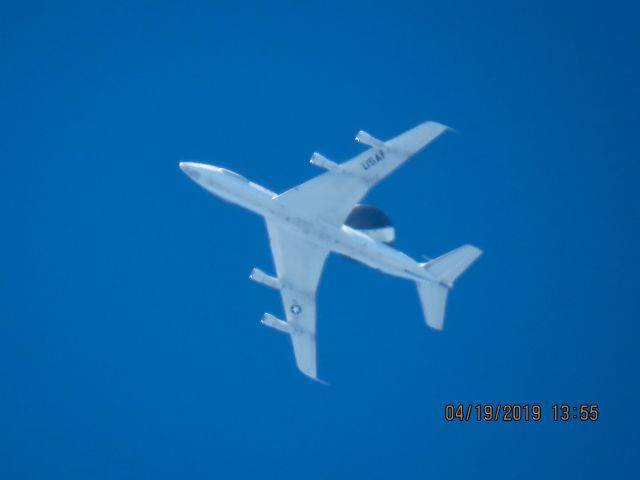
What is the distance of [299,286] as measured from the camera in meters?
67.8

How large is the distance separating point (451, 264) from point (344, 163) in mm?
12047

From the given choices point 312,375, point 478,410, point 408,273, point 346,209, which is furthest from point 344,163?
point 478,410

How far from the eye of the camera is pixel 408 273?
62281 millimetres

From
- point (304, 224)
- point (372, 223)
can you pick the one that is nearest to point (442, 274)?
point (372, 223)

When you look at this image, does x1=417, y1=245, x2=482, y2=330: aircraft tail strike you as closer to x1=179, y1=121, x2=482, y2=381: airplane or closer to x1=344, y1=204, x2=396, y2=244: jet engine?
x1=179, y1=121, x2=482, y2=381: airplane

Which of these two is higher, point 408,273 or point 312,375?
point 408,273

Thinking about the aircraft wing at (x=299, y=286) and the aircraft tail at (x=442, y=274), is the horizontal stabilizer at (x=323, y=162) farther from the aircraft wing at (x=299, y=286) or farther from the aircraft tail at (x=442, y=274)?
the aircraft tail at (x=442, y=274)

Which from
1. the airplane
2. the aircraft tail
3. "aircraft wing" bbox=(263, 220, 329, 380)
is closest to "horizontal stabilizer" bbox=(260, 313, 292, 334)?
"aircraft wing" bbox=(263, 220, 329, 380)

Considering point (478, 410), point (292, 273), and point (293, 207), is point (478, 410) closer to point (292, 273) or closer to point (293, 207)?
point (292, 273)

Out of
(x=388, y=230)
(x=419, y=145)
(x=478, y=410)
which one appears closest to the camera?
(x=419, y=145)

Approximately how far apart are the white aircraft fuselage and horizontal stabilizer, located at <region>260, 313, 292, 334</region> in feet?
27.6

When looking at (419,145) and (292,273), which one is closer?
(419,145)

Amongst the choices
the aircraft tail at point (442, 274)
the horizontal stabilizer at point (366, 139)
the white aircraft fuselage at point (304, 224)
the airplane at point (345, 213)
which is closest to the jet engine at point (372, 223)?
the airplane at point (345, 213)

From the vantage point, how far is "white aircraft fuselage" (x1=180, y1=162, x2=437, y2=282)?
201 feet
